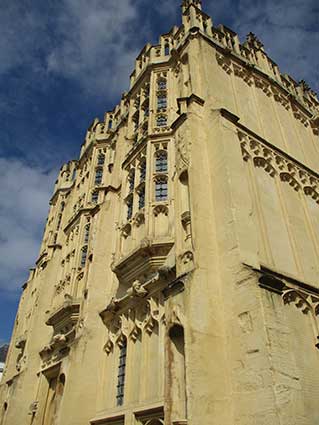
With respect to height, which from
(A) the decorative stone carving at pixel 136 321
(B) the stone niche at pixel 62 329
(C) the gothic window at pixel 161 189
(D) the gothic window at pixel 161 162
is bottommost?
(A) the decorative stone carving at pixel 136 321

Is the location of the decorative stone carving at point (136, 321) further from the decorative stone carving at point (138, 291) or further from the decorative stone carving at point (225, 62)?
the decorative stone carving at point (225, 62)

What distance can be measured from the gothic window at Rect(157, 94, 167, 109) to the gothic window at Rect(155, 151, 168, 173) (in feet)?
9.55

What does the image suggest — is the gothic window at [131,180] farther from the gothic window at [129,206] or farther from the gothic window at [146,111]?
the gothic window at [146,111]

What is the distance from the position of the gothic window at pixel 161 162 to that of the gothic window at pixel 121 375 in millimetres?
5699

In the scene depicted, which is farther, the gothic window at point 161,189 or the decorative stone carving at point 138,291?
the gothic window at point 161,189

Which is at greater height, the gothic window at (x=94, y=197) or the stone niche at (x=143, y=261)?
the gothic window at (x=94, y=197)

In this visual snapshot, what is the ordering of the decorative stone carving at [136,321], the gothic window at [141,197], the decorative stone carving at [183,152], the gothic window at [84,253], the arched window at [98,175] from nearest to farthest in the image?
1. the decorative stone carving at [183,152]
2. the decorative stone carving at [136,321]
3. the gothic window at [141,197]
4. the gothic window at [84,253]
5. the arched window at [98,175]

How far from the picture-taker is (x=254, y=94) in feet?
45.3

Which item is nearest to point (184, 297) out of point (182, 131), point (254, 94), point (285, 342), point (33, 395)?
point (285, 342)

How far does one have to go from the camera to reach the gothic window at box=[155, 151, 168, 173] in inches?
474

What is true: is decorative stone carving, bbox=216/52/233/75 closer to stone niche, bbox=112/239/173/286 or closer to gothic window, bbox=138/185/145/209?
gothic window, bbox=138/185/145/209

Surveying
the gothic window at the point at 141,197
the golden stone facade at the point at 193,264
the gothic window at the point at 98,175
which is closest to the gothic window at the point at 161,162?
the golden stone facade at the point at 193,264

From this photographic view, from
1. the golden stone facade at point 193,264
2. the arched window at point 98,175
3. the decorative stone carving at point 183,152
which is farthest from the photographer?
the arched window at point 98,175

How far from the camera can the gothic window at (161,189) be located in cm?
1129
